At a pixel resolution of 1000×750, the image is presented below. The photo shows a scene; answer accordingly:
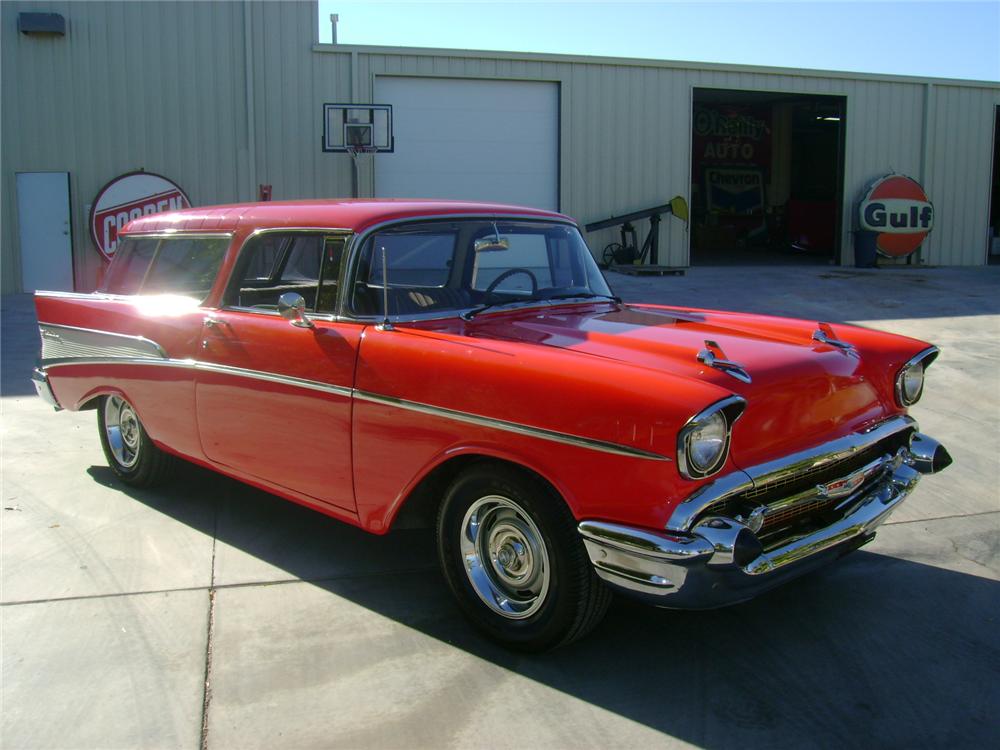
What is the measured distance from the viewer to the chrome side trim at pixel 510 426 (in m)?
2.75

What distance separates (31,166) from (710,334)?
13.9 m

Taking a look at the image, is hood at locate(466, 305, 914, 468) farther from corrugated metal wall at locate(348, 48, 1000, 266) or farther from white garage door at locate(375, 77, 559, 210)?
corrugated metal wall at locate(348, 48, 1000, 266)

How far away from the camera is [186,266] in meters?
4.64

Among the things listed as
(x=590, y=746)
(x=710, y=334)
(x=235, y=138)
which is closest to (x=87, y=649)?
(x=590, y=746)

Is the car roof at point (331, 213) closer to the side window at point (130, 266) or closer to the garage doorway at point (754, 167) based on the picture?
the side window at point (130, 266)

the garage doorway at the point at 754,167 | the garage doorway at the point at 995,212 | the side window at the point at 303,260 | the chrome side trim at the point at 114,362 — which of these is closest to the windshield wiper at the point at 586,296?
the side window at the point at 303,260

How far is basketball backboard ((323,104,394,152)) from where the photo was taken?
1450cm

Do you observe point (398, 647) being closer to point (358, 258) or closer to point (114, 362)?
point (358, 258)

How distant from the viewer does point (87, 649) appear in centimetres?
327

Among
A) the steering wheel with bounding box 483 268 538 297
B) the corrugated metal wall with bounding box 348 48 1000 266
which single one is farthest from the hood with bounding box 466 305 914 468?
the corrugated metal wall with bounding box 348 48 1000 266

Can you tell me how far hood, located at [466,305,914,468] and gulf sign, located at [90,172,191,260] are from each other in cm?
1225

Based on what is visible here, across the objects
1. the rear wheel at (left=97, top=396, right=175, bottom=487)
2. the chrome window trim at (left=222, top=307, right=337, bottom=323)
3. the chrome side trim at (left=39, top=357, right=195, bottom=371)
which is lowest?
the rear wheel at (left=97, top=396, right=175, bottom=487)

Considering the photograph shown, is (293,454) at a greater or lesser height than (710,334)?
lesser

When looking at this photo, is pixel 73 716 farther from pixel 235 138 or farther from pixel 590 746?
pixel 235 138
